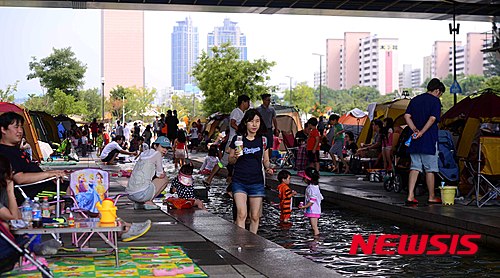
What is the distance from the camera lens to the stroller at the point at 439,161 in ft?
49.9

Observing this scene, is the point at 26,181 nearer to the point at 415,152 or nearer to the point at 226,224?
the point at 226,224

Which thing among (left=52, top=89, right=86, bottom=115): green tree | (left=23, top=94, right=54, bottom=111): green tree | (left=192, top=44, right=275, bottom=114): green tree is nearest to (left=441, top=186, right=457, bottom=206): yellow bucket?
(left=192, top=44, right=275, bottom=114): green tree

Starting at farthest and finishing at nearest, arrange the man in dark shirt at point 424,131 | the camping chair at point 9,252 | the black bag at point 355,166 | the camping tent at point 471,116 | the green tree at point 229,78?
the green tree at point 229,78, the black bag at point 355,166, the camping tent at point 471,116, the man in dark shirt at point 424,131, the camping chair at point 9,252

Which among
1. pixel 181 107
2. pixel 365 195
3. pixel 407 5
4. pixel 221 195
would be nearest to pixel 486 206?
pixel 365 195

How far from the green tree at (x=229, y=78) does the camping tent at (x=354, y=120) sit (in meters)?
23.9

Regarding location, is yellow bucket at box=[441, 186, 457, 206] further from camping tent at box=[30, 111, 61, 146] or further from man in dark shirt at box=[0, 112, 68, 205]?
camping tent at box=[30, 111, 61, 146]

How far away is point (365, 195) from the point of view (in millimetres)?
16500

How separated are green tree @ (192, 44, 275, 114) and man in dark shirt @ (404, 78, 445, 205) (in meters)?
54.2

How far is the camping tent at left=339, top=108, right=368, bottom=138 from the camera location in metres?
40.4

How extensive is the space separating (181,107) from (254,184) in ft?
564

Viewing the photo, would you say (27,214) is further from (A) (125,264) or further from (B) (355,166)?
(B) (355,166)

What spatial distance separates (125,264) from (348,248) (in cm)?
415

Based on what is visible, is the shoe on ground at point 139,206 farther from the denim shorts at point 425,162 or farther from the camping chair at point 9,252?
the camping chair at point 9,252

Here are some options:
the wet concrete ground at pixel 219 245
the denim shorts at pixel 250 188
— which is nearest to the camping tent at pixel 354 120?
the wet concrete ground at pixel 219 245
